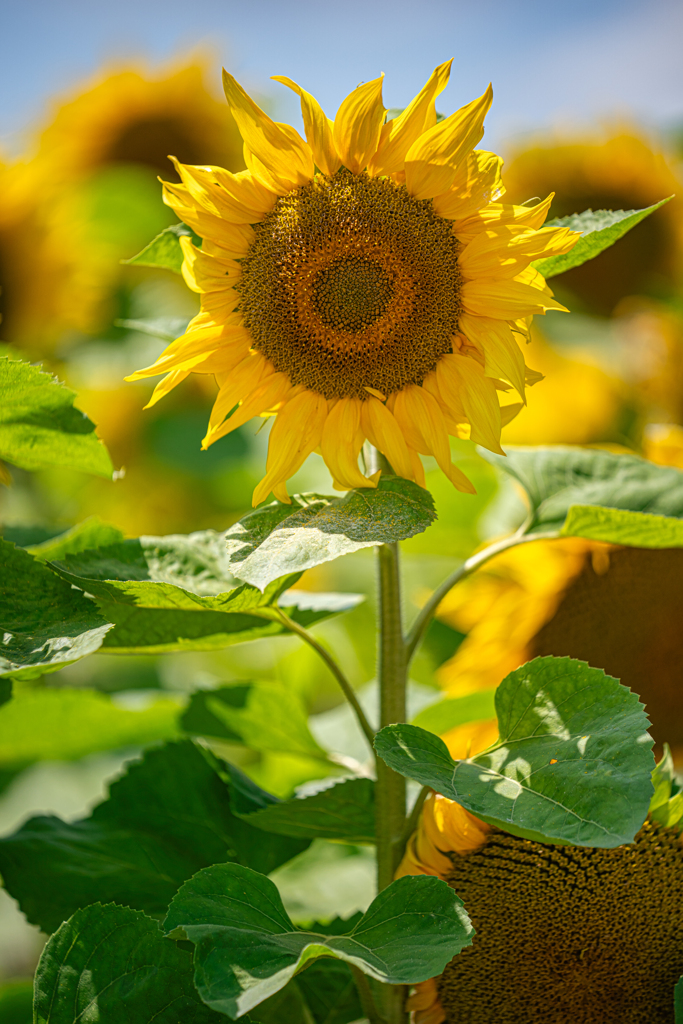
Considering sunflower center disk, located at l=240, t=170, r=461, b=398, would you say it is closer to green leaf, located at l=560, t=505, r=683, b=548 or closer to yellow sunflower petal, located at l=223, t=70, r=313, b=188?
yellow sunflower petal, located at l=223, t=70, r=313, b=188

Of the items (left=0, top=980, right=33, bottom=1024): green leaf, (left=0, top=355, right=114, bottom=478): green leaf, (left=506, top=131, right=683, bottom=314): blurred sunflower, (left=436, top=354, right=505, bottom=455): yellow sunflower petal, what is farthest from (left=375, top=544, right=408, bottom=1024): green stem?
(left=506, top=131, right=683, bottom=314): blurred sunflower

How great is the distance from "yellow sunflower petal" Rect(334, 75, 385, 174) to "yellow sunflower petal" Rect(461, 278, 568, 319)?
0.33ft

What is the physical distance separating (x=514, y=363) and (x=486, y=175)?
12cm

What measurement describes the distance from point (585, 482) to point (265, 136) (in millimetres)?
417

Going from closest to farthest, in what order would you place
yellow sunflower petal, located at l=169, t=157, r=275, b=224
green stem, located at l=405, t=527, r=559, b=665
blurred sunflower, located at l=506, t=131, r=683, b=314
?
1. yellow sunflower petal, located at l=169, t=157, r=275, b=224
2. green stem, located at l=405, t=527, r=559, b=665
3. blurred sunflower, located at l=506, t=131, r=683, b=314

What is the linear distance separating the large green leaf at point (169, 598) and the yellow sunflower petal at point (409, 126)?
0.26m

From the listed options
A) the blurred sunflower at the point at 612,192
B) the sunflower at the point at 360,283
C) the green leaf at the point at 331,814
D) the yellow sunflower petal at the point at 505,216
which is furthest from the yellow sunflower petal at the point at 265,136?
the blurred sunflower at the point at 612,192

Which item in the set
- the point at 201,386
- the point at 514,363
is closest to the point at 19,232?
the point at 201,386

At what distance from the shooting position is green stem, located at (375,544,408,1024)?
0.62 m

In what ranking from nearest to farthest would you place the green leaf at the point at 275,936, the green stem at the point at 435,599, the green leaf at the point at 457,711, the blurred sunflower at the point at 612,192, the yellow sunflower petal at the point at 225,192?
the green leaf at the point at 275,936 → the yellow sunflower petal at the point at 225,192 → the green stem at the point at 435,599 → the green leaf at the point at 457,711 → the blurred sunflower at the point at 612,192

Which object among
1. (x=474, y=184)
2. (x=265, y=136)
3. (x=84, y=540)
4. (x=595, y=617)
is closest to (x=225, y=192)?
(x=265, y=136)

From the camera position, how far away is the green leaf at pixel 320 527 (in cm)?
46

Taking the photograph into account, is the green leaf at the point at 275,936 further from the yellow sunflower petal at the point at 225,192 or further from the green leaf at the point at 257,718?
the yellow sunflower petal at the point at 225,192

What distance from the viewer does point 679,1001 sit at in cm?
52
